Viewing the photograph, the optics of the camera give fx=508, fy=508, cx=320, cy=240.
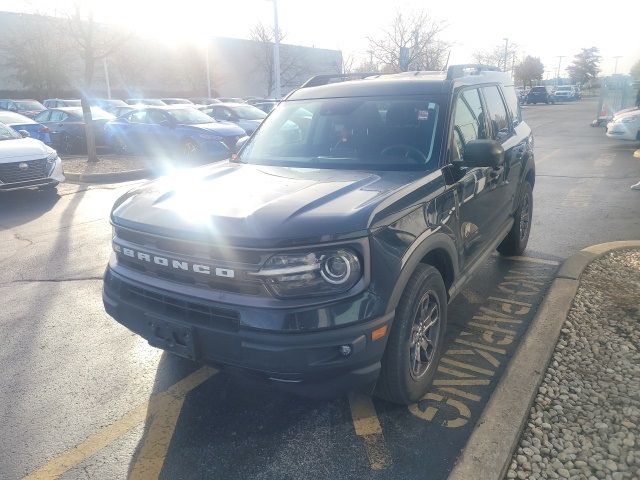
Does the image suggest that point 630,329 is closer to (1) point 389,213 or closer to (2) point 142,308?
(1) point 389,213

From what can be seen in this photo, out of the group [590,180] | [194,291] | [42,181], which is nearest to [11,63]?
[42,181]

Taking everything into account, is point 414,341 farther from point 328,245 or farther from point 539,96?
point 539,96

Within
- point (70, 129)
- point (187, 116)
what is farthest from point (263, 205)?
point (70, 129)

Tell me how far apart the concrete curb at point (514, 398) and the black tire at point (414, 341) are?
16.3 inches

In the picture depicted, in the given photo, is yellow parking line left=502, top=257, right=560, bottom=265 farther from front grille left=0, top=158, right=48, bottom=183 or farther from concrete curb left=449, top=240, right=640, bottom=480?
front grille left=0, top=158, right=48, bottom=183

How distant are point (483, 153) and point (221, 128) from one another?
11.5 m

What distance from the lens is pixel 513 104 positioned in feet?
18.0

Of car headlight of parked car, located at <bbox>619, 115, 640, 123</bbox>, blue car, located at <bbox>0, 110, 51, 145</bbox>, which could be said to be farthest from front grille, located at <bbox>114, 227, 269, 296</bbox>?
car headlight of parked car, located at <bbox>619, 115, 640, 123</bbox>

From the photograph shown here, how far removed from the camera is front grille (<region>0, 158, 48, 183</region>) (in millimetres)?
9000

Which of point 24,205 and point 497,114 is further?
point 24,205

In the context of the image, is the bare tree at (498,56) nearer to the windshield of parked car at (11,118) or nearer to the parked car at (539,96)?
the parked car at (539,96)

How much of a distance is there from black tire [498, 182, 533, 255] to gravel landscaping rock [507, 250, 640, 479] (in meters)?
1.24

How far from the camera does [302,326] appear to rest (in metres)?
2.42

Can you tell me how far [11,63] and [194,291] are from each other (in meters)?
42.2
